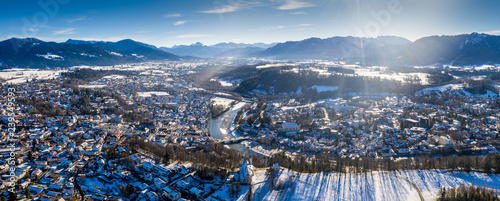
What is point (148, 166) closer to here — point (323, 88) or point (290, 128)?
point (290, 128)

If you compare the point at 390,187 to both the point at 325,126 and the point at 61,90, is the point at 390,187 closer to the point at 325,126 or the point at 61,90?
the point at 325,126

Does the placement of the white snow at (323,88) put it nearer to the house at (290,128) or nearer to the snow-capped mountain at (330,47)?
the house at (290,128)

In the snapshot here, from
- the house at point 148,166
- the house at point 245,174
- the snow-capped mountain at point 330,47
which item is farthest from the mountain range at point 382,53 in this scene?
Result: the house at point 245,174

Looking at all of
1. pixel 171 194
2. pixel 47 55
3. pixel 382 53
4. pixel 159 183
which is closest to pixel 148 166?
pixel 159 183

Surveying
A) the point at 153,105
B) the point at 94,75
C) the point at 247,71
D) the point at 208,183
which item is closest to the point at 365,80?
the point at 247,71

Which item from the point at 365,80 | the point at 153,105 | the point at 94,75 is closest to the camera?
the point at 153,105

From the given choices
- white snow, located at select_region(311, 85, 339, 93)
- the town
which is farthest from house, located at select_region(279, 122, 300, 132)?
white snow, located at select_region(311, 85, 339, 93)

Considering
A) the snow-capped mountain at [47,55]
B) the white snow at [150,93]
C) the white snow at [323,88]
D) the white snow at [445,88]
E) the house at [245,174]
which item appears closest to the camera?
the house at [245,174]

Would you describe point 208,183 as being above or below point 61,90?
below

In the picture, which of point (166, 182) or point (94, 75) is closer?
point (166, 182)
